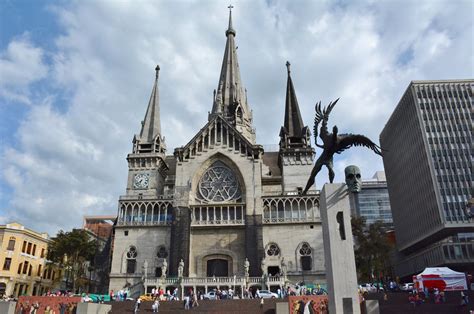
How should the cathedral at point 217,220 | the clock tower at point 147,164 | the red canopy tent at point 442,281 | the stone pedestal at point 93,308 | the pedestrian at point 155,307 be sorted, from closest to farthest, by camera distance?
the stone pedestal at point 93,308 < the pedestrian at point 155,307 < the red canopy tent at point 442,281 < the cathedral at point 217,220 < the clock tower at point 147,164

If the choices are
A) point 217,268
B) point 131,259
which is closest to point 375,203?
point 217,268

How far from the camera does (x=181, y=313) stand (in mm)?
28266

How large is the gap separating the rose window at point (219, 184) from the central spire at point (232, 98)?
10.1 metres

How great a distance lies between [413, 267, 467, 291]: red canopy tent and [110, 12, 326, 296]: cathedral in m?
12.4

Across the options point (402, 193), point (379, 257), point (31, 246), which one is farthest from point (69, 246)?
point (402, 193)

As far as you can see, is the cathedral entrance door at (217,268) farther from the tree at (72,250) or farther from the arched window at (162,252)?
the tree at (72,250)

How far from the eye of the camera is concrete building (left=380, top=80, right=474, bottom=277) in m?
65.5

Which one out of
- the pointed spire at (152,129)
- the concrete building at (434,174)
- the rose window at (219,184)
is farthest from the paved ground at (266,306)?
the concrete building at (434,174)

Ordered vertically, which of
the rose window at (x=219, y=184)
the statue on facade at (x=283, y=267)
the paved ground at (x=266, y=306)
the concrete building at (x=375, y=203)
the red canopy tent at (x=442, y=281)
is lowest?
the paved ground at (x=266, y=306)

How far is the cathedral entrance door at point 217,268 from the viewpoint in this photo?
46.7 metres

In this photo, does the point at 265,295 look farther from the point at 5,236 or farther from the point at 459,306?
the point at 5,236

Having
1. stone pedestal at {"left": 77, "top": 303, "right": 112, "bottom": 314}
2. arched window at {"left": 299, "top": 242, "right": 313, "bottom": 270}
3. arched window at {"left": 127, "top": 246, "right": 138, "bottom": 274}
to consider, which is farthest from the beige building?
arched window at {"left": 299, "top": 242, "right": 313, "bottom": 270}

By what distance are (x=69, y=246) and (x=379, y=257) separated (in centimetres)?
3948

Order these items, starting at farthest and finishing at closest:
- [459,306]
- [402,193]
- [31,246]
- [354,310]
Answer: [402,193]
[31,246]
[459,306]
[354,310]
